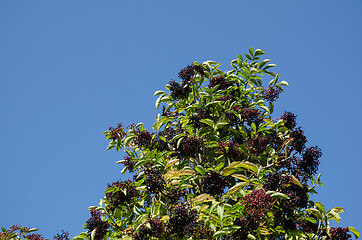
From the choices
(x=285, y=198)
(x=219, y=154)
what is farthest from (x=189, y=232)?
(x=219, y=154)

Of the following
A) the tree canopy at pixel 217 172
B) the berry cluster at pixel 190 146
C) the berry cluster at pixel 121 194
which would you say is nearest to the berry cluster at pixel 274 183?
Answer: the tree canopy at pixel 217 172

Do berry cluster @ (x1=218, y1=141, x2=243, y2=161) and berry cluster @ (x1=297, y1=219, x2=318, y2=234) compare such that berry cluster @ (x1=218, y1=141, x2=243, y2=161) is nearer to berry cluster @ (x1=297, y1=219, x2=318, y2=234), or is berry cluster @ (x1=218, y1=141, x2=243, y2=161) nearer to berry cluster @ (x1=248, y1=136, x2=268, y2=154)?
berry cluster @ (x1=248, y1=136, x2=268, y2=154)

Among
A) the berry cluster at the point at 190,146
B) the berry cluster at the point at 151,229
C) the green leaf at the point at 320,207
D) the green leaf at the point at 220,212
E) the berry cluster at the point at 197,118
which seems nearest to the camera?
the green leaf at the point at 220,212

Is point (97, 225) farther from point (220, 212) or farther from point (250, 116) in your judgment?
point (250, 116)

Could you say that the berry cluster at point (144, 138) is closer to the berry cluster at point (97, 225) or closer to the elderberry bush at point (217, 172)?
the elderberry bush at point (217, 172)

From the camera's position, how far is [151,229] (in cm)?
420

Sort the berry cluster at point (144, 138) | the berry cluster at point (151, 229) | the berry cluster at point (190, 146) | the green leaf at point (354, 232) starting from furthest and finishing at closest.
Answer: the berry cluster at point (144, 138) → the berry cluster at point (190, 146) → the green leaf at point (354, 232) → the berry cluster at point (151, 229)

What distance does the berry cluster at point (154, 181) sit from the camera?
4.49 meters

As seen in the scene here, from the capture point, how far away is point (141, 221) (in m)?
4.45

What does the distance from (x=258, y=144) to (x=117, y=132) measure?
1.98m

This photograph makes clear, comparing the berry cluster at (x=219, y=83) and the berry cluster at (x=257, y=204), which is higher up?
the berry cluster at (x=219, y=83)

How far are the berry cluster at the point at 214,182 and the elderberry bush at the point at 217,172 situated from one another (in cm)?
1

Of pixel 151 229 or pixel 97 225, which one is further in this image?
pixel 97 225

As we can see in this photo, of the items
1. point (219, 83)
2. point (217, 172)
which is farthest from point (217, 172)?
point (219, 83)
